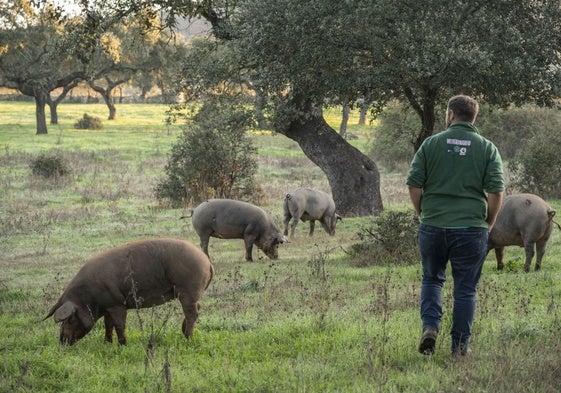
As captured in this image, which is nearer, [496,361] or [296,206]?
[496,361]

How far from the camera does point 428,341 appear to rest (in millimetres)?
6723

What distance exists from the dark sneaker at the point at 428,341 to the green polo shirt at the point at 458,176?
1.01 meters

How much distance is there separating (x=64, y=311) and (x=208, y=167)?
18162 millimetres

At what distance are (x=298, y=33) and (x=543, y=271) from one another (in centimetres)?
794

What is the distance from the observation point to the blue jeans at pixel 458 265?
661 centimetres

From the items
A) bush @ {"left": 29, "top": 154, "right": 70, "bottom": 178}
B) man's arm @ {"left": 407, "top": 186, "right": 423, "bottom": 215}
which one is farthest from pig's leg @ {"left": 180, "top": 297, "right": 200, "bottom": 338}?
bush @ {"left": 29, "top": 154, "right": 70, "bottom": 178}

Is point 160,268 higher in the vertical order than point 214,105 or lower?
lower

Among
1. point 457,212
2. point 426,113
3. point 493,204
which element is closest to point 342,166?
point 426,113

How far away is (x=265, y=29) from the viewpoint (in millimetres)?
17172

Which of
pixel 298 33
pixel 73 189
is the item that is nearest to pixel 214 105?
pixel 298 33

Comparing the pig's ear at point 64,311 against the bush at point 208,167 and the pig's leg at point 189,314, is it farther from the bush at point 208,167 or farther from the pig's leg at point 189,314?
the bush at point 208,167

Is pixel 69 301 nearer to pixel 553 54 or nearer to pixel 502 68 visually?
pixel 502 68

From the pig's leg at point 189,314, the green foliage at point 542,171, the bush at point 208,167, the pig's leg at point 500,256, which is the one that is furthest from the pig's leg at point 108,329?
the green foliage at point 542,171

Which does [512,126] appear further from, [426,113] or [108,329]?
[108,329]
